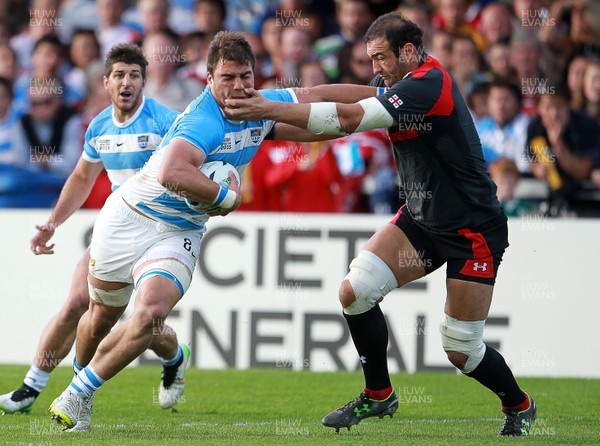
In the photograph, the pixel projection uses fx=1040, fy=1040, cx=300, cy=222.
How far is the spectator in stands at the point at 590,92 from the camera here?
12.8 metres

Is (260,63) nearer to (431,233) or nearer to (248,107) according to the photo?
(431,233)

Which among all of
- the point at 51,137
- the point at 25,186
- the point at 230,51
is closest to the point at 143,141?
the point at 230,51

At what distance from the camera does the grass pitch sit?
6.43 m

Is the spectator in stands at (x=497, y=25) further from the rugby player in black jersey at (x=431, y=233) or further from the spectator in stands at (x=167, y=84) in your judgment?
the rugby player in black jersey at (x=431, y=233)

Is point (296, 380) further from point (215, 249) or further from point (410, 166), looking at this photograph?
point (410, 166)

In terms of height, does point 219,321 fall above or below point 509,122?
below

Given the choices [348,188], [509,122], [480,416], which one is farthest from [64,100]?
[480,416]

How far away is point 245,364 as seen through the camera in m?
10.9

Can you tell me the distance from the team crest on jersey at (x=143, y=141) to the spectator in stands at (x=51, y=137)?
5.66 m

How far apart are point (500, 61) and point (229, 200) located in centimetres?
787

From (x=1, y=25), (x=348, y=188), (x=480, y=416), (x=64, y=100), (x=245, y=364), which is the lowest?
(x=245, y=364)

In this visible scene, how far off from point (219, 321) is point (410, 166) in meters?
4.71

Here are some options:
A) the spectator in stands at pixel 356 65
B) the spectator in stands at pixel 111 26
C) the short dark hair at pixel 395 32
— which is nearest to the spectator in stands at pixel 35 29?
the spectator in stands at pixel 111 26

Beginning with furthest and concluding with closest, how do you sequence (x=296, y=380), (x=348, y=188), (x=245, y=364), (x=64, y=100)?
(x=64, y=100) → (x=348, y=188) → (x=245, y=364) → (x=296, y=380)
